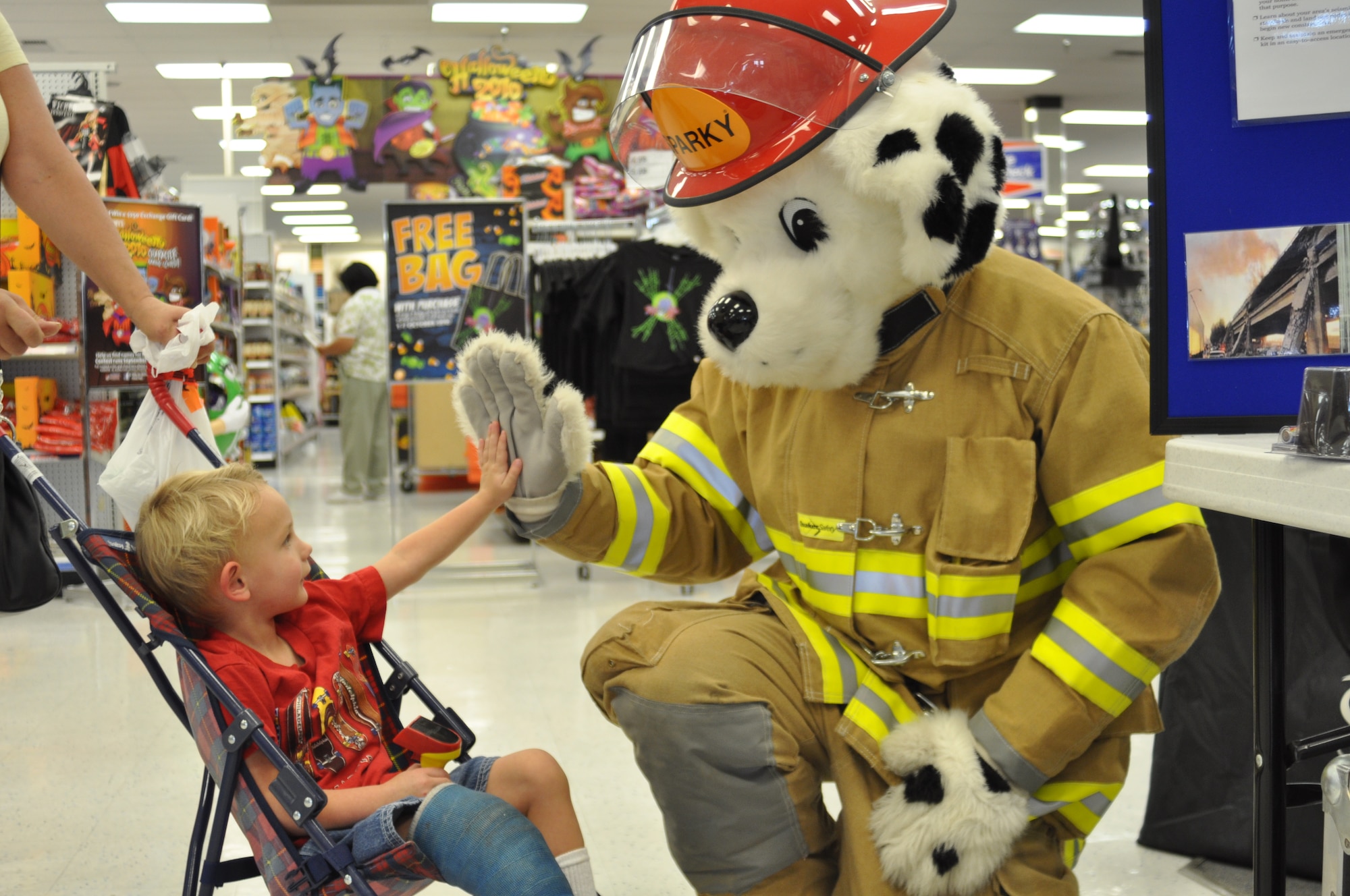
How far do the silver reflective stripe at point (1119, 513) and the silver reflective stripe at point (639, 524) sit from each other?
1.92ft

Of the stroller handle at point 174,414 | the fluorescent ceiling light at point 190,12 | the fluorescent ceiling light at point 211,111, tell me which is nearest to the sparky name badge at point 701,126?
the stroller handle at point 174,414

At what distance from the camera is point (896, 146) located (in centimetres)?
125

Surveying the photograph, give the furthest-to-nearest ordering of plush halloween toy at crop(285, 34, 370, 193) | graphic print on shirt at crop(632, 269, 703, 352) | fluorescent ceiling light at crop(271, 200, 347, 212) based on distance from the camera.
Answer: fluorescent ceiling light at crop(271, 200, 347, 212)
plush halloween toy at crop(285, 34, 370, 193)
graphic print on shirt at crop(632, 269, 703, 352)

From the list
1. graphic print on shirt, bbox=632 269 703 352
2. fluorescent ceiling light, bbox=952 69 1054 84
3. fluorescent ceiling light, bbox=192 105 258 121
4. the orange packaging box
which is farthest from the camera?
fluorescent ceiling light, bbox=192 105 258 121

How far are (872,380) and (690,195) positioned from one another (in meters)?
0.33

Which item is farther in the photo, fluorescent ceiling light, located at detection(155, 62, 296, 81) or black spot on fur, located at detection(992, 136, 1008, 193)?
fluorescent ceiling light, located at detection(155, 62, 296, 81)

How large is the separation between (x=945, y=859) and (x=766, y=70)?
0.94 meters

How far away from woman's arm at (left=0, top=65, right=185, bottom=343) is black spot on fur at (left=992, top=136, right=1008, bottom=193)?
47.4 inches

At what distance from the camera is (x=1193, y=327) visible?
3.45ft

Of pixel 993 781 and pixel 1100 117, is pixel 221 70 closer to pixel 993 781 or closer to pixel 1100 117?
pixel 1100 117

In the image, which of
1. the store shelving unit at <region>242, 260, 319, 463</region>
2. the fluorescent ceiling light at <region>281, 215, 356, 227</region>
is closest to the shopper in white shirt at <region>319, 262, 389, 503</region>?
the store shelving unit at <region>242, 260, 319, 463</region>

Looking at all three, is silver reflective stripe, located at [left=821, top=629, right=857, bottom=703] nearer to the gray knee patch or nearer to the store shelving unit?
the gray knee patch

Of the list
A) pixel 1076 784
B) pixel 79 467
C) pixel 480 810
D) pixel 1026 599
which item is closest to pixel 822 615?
pixel 1026 599

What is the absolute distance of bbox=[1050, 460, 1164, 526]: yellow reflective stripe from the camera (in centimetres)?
128
